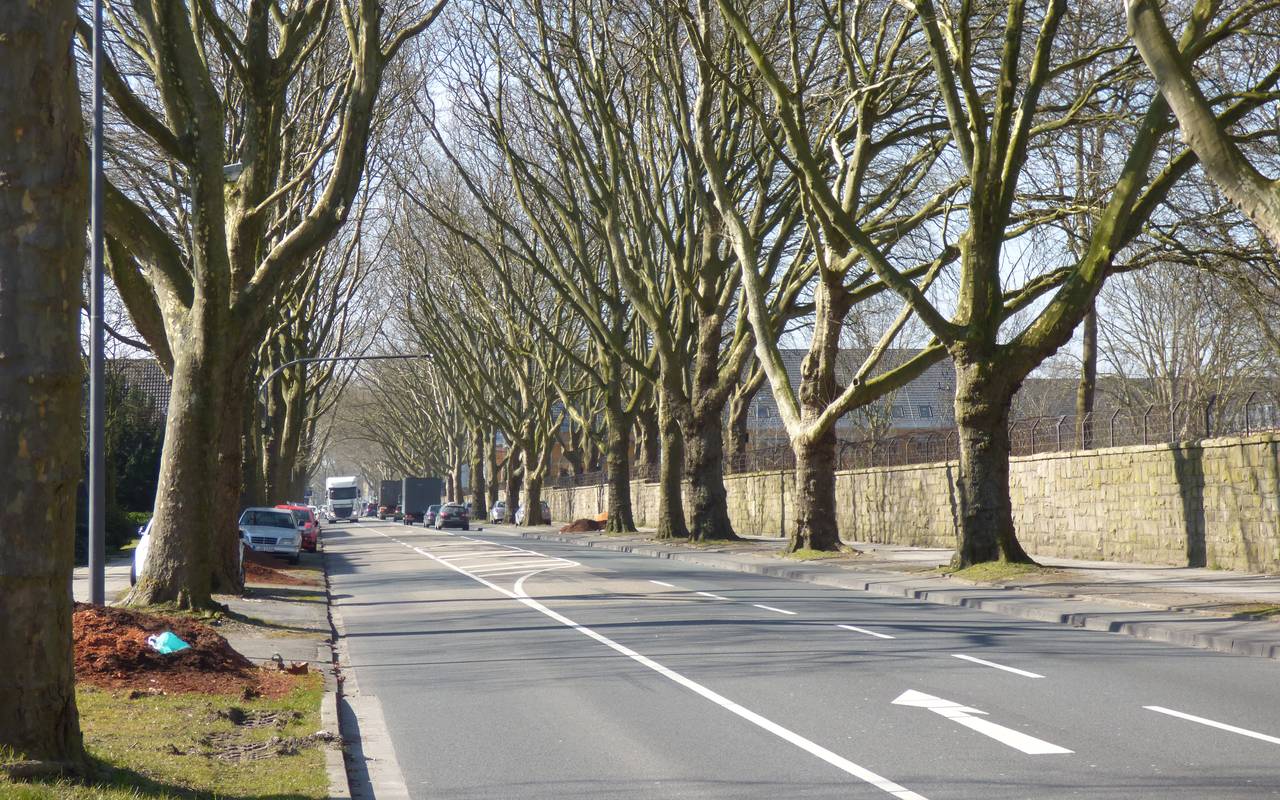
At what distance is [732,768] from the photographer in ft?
26.3

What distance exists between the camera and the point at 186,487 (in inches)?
638

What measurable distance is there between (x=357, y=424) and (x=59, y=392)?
371 feet

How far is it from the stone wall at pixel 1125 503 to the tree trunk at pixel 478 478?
152 ft

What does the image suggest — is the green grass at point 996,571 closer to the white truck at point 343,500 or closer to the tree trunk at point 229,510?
the tree trunk at point 229,510

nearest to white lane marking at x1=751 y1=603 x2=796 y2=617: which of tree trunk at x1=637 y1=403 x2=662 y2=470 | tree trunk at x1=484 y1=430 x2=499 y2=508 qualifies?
tree trunk at x1=637 y1=403 x2=662 y2=470

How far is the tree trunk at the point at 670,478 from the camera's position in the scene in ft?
128

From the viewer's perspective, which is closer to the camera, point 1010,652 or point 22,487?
point 22,487

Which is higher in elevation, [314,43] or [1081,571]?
[314,43]

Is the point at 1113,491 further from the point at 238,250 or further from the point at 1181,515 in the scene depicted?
the point at 238,250

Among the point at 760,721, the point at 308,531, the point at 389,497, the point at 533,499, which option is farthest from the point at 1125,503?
the point at 389,497

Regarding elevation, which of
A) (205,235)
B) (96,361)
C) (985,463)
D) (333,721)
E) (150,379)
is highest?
(150,379)

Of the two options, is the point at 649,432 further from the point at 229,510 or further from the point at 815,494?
the point at 229,510

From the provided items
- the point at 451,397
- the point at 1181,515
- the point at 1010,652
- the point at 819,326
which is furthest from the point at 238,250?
the point at 451,397

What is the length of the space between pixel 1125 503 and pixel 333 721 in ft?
65.2
